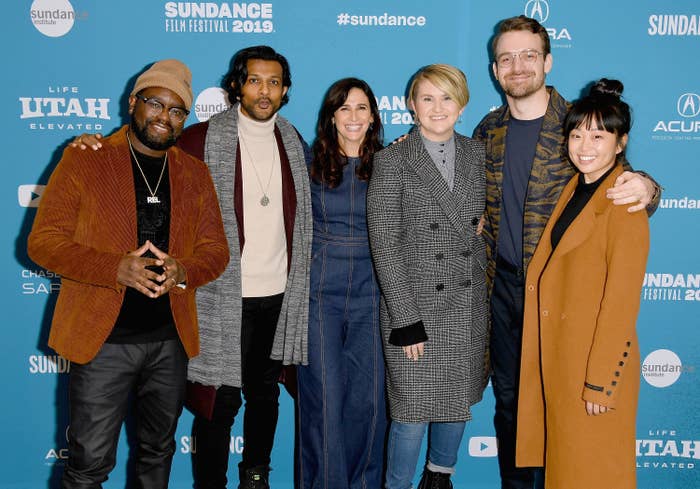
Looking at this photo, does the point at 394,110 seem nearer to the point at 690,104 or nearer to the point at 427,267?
the point at 427,267

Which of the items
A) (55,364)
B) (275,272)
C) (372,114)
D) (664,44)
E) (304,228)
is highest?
(664,44)

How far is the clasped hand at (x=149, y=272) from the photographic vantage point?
2.11m

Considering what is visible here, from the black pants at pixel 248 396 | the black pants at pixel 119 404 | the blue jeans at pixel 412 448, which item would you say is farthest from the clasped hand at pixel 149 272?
the blue jeans at pixel 412 448

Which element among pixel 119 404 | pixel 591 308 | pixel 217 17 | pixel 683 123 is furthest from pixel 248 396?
pixel 683 123

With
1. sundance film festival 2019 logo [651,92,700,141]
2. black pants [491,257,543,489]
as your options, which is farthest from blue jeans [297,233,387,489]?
→ sundance film festival 2019 logo [651,92,700,141]

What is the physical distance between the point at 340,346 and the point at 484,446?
136cm

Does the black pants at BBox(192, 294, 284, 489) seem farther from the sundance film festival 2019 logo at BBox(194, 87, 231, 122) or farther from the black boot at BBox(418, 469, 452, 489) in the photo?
the sundance film festival 2019 logo at BBox(194, 87, 231, 122)

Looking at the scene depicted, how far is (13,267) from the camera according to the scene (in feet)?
11.1

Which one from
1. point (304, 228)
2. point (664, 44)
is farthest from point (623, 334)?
point (664, 44)

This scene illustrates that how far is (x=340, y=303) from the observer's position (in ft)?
9.11

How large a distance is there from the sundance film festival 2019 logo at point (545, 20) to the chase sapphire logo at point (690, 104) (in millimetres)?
674

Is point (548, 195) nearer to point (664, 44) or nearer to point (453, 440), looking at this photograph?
point (453, 440)

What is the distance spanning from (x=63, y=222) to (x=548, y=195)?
72.5 inches

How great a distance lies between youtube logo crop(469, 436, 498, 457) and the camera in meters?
3.62
